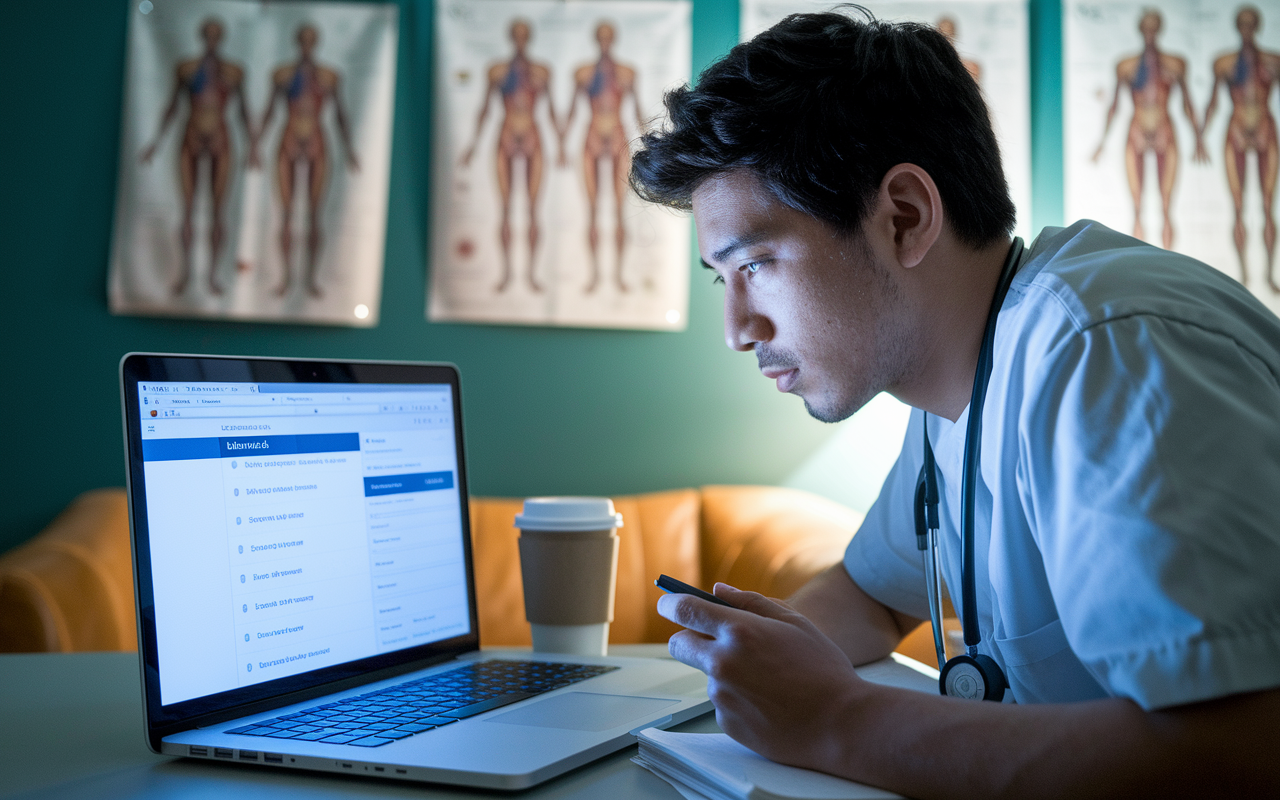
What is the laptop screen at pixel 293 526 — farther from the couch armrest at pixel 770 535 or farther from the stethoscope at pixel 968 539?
the couch armrest at pixel 770 535

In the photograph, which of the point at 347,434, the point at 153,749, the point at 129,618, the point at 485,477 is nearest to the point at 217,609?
the point at 153,749

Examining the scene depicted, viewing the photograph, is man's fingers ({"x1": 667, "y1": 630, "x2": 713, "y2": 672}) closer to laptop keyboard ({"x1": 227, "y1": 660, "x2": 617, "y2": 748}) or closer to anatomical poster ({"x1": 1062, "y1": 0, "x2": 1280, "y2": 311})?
laptop keyboard ({"x1": 227, "y1": 660, "x2": 617, "y2": 748})

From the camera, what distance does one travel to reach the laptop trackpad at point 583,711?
2.29 ft

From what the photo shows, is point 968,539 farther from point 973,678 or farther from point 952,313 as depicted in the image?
point 952,313

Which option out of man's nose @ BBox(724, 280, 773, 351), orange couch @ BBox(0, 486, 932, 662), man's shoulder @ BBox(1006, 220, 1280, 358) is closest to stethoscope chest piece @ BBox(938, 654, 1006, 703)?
man's shoulder @ BBox(1006, 220, 1280, 358)

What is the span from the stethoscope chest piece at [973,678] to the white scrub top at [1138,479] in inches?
1.9

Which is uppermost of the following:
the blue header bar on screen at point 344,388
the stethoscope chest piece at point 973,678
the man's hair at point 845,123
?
the man's hair at point 845,123

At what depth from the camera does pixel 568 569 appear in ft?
3.46

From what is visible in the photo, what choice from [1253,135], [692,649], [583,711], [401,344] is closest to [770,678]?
[692,649]

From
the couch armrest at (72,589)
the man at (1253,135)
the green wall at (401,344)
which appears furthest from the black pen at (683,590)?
the man at (1253,135)

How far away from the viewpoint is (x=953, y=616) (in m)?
A: 0.98

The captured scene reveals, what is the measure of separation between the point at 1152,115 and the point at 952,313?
2137mm

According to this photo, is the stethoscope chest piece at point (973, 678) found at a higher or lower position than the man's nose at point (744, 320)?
lower

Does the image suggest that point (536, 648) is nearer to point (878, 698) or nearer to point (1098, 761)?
point (878, 698)
